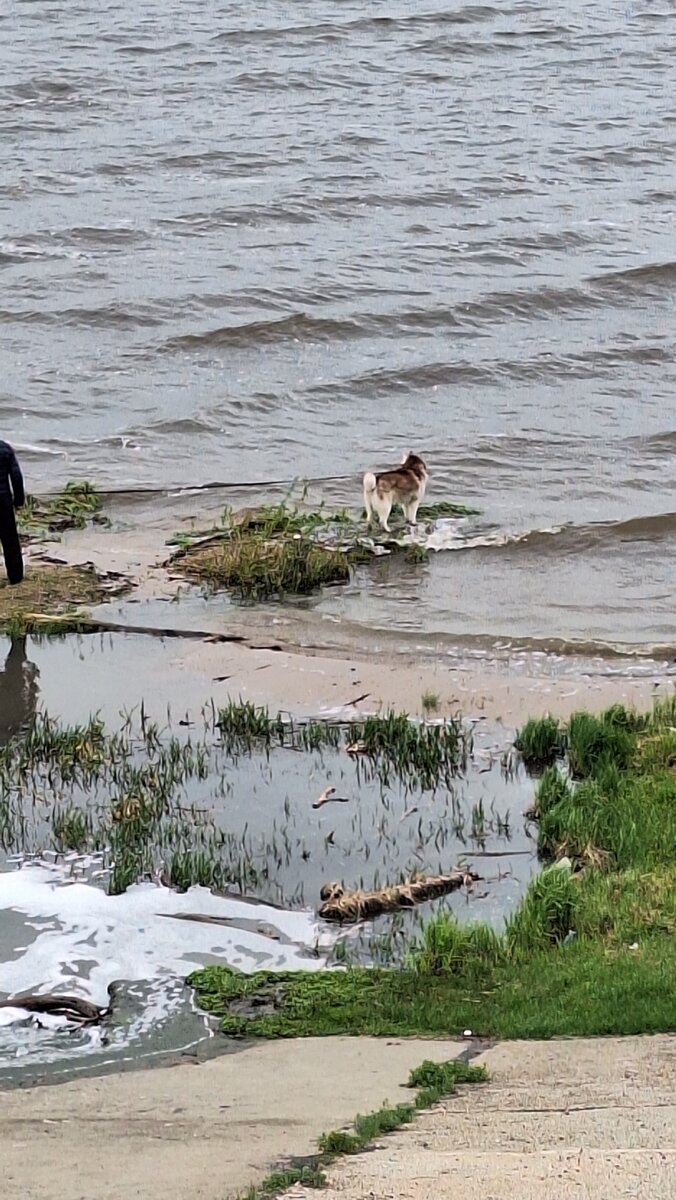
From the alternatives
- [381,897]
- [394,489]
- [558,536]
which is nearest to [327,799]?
[381,897]

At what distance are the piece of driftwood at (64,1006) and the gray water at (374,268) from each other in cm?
640

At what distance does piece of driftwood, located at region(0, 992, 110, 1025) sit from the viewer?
7.15 meters

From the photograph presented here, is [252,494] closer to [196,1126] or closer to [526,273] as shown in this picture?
[526,273]

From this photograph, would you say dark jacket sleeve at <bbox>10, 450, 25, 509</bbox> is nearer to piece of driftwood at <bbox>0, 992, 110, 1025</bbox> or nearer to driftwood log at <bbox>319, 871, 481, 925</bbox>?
driftwood log at <bbox>319, 871, 481, 925</bbox>

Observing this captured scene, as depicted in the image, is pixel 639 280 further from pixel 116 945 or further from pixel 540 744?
pixel 116 945

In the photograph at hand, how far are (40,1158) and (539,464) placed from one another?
13295 mm

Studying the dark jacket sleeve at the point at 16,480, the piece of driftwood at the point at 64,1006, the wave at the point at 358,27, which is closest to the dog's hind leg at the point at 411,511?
the dark jacket sleeve at the point at 16,480

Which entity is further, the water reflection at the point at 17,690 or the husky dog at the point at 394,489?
the husky dog at the point at 394,489

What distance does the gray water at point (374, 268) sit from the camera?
56.4 ft

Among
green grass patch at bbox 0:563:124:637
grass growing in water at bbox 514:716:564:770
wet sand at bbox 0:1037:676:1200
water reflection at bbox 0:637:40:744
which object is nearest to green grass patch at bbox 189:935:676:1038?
wet sand at bbox 0:1037:676:1200

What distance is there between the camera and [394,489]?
14.6 m

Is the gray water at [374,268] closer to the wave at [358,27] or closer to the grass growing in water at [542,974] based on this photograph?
the wave at [358,27]

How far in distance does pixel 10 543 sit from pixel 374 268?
12376mm

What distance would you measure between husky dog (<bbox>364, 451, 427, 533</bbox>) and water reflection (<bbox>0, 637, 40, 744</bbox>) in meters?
3.84
